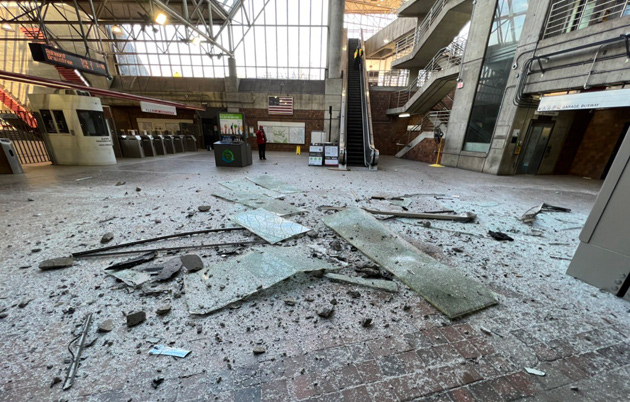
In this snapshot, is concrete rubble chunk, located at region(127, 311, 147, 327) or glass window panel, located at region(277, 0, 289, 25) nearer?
concrete rubble chunk, located at region(127, 311, 147, 327)

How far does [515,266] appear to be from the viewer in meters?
2.96

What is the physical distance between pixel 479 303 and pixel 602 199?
179cm

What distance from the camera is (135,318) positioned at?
1900mm

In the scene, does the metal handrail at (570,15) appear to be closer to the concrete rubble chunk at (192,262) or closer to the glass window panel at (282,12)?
the concrete rubble chunk at (192,262)

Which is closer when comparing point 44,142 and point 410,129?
point 44,142

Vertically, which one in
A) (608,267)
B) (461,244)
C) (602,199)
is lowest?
(461,244)

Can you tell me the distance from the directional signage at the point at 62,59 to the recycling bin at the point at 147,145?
3.51 metres

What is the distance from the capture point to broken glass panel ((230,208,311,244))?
349 centimetres

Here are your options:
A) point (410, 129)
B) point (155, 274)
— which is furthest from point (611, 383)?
point (410, 129)

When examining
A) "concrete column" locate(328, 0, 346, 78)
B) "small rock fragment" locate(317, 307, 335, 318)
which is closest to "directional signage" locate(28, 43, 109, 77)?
"small rock fragment" locate(317, 307, 335, 318)

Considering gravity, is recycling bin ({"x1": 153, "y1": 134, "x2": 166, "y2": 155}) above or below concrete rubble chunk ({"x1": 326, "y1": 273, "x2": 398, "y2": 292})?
above

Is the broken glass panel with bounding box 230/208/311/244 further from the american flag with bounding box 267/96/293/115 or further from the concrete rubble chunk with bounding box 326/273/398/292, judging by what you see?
the american flag with bounding box 267/96/293/115

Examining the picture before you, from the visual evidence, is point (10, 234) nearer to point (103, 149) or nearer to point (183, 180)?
point (183, 180)

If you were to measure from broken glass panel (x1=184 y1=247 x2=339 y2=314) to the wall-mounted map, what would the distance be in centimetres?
1570
